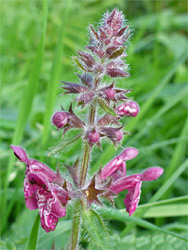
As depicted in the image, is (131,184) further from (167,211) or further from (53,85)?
(53,85)

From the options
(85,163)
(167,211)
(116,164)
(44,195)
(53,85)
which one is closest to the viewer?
(44,195)

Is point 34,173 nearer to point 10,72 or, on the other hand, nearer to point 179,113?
point 179,113

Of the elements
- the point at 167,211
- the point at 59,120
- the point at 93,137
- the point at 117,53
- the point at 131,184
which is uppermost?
the point at 117,53

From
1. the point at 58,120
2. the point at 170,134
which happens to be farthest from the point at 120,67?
the point at 170,134

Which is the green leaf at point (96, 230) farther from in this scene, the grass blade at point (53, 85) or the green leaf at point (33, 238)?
the grass blade at point (53, 85)

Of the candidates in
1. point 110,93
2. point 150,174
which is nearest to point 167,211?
point 150,174

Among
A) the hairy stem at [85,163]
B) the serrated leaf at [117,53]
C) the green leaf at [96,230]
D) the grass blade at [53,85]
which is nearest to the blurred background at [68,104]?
the grass blade at [53,85]

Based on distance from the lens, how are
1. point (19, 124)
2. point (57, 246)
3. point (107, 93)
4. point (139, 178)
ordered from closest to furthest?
point (107, 93) < point (139, 178) < point (57, 246) < point (19, 124)
